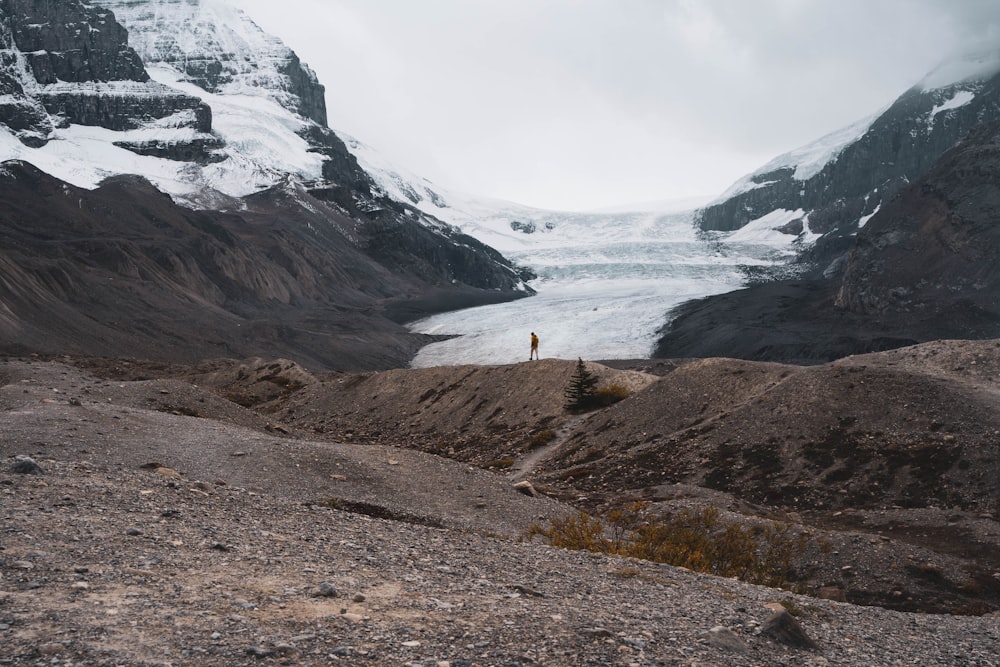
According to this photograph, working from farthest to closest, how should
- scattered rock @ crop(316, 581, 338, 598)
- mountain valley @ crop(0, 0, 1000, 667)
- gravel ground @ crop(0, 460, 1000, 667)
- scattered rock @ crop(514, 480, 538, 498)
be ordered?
scattered rock @ crop(514, 480, 538, 498) < scattered rock @ crop(316, 581, 338, 598) < mountain valley @ crop(0, 0, 1000, 667) < gravel ground @ crop(0, 460, 1000, 667)

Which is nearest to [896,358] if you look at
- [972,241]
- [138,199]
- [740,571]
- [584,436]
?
[584,436]

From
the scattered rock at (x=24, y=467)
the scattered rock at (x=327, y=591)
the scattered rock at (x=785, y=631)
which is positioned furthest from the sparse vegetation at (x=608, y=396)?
the scattered rock at (x=327, y=591)

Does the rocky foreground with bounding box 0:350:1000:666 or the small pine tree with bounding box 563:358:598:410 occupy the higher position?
the rocky foreground with bounding box 0:350:1000:666

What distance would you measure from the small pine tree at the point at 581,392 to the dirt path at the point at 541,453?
105 cm

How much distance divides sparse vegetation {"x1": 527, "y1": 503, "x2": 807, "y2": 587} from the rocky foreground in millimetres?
1339

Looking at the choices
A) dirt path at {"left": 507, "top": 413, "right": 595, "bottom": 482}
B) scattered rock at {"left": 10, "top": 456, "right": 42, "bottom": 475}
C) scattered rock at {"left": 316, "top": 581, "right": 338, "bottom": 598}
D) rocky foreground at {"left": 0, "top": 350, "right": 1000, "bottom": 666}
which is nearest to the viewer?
rocky foreground at {"left": 0, "top": 350, "right": 1000, "bottom": 666}

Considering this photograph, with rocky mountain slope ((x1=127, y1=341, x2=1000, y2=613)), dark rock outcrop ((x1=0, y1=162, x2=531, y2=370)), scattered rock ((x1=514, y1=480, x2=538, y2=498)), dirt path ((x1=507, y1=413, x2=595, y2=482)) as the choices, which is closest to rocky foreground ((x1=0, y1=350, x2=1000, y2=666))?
rocky mountain slope ((x1=127, y1=341, x2=1000, y2=613))

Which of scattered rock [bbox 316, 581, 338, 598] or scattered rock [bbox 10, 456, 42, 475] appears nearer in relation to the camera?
scattered rock [bbox 316, 581, 338, 598]

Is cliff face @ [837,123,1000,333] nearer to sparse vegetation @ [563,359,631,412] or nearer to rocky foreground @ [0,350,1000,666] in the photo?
sparse vegetation @ [563,359,631,412]

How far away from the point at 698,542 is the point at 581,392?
73.9 feet

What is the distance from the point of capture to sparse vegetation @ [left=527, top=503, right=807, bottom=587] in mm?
15781

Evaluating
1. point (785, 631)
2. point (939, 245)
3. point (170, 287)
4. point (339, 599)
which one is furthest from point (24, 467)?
point (939, 245)

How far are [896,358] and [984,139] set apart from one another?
13122 centimetres

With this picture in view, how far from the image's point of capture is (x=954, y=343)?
32.4m
